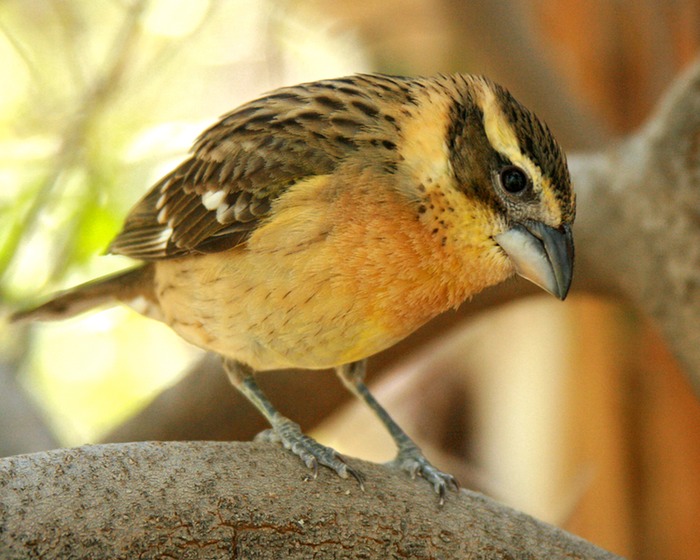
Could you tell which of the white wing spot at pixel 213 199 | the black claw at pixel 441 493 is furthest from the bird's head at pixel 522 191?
the white wing spot at pixel 213 199

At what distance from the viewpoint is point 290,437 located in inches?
87.0

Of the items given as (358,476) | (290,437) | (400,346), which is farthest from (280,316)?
(400,346)

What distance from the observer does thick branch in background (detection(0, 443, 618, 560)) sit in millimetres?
1585

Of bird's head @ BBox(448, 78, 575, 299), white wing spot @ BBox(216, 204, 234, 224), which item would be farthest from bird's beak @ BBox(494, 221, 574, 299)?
white wing spot @ BBox(216, 204, 234, 224)

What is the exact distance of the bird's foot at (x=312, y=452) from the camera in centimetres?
202

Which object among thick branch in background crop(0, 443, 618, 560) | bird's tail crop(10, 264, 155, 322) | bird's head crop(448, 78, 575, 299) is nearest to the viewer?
thick branch in background crop(0, 443, 618, 560)

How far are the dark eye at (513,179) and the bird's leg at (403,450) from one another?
0.71m

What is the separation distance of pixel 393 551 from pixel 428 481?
0.41m

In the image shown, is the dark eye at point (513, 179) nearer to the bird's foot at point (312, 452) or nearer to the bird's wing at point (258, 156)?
the bird's wing at point (258, 156)

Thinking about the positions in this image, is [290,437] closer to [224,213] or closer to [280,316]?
[280,316]

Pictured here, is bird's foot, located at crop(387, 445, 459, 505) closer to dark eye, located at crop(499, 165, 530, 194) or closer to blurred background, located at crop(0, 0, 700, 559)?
dark eye, located at crop(499, 165, 530, 194)

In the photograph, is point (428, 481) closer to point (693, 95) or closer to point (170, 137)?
point (693, 95)

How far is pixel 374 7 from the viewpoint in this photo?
552cm

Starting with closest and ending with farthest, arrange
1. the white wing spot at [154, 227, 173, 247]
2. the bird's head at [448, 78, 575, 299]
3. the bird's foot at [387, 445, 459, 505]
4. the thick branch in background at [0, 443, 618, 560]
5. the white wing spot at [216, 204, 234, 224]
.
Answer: the thick branch in background at [0, 443, 618, 560] < the bird's head at [448, 78, 575, 299] < the bird's foot at [387, 445, 459, 505] < the white wing spot at [216, 204, 234, 224] < the white wing spot at [154, 227, 173, 247]
